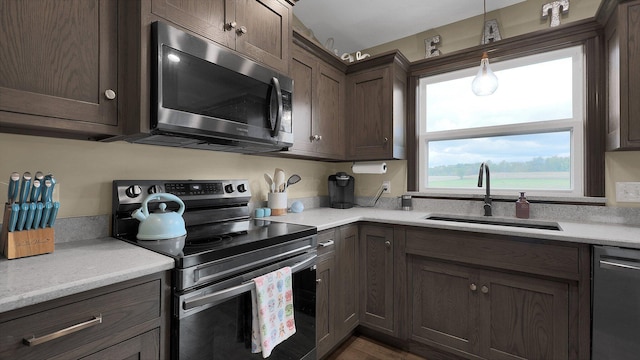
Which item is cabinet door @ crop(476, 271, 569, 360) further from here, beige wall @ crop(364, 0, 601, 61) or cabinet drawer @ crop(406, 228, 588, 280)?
beige wall @ crop(364, 0, 601, 61)

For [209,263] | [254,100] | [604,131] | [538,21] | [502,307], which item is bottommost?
[502,307]

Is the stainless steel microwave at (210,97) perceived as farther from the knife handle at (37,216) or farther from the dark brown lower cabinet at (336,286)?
the dark brown lower cabinet at (336,286)

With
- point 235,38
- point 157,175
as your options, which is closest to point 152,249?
point 157,175

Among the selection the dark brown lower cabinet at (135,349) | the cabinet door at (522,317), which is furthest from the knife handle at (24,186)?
the cabinet door at (522,317)

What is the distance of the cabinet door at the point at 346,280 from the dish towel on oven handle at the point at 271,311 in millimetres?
573

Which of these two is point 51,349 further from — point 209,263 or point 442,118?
point 442,118

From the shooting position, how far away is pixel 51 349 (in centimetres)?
74

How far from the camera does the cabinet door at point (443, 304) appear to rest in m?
1.70

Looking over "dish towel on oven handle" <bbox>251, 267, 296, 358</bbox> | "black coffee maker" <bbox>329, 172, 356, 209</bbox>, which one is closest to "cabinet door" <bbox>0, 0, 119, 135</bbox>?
"dish towel on oven handle" <bbox>251, 267, 296, 358</bbox>

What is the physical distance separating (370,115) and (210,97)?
4.73ft

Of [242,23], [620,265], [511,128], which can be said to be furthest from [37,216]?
[511,128]

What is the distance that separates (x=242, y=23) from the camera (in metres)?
1.52

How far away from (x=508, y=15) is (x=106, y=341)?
3.04 meters

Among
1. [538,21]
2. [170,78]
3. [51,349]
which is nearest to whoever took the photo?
[51,349]
